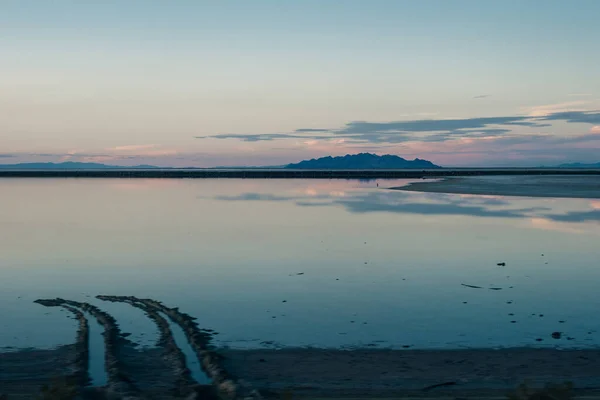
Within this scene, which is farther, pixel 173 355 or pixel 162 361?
pixel 173 355

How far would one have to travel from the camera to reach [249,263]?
22.9m

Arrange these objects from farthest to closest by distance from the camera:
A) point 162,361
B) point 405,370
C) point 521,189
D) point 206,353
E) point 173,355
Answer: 1. point 521,189
2. point 206,353
3. point 173,355
4. point 162,361
5. point 405,370

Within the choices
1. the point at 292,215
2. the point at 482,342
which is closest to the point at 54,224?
the point at 292,215

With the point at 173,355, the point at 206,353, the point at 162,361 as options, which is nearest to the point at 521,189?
the point at 206,353

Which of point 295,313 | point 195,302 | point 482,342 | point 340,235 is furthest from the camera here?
point 340,235

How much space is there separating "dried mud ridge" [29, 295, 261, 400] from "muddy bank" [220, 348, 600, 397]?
18.4 inches

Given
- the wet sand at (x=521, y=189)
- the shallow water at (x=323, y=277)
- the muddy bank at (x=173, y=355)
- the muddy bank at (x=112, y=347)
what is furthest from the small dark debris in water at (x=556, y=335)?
the wet sand at (x=521, y=189)

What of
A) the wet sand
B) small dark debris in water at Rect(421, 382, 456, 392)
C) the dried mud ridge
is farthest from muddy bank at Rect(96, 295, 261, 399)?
the wet sand

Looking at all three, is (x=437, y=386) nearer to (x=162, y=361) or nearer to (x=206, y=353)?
(x=206, y=353)

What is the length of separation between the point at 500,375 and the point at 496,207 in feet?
136

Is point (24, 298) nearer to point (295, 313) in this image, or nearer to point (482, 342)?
point (295, 313)

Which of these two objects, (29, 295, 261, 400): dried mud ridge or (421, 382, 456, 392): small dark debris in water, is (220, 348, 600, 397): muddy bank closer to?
(421, 382, 456, 392): small dark debris in water

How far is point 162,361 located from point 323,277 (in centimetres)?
936

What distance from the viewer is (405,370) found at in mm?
11039
